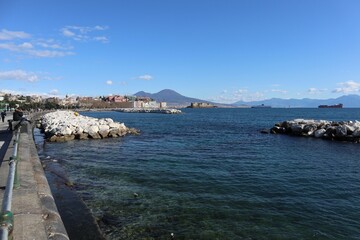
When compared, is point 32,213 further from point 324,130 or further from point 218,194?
point 324,130

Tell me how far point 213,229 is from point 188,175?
6265 millimetres

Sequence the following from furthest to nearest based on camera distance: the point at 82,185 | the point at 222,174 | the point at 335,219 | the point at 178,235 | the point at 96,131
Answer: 1. the point at 96,131
2. the point at 222,174
3. the point at 82,185
4. the point at 335,219
5. the point at 178,235

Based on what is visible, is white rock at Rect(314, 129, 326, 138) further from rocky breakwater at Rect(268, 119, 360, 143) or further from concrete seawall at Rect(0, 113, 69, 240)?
concrete seawall at Rect(0, 113, 69, 240)

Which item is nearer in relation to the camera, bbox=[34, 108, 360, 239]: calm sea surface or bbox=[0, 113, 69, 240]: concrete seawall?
bbox=[0, 113, 69, 240]: concrete seawall

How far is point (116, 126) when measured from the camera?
34.4 metres

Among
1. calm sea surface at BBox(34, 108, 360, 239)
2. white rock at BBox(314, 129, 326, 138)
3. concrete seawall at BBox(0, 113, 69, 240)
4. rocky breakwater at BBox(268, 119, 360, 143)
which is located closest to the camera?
concrete seawall at BBox(0, 113, 69, 240)

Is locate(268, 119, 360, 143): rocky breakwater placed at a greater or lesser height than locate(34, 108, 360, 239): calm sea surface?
greater

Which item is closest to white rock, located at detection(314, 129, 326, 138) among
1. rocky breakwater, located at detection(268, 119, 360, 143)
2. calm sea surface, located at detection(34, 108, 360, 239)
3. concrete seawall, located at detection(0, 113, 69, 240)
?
rocky breakwater, located at detection(268, 119, 360, 143)

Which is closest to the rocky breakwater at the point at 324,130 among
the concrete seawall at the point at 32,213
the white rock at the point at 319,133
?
the white rock at the point at 319,133

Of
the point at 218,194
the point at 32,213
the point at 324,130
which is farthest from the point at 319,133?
the point at 32,213

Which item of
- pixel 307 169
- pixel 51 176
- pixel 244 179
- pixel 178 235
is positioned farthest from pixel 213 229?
pixel 307 169

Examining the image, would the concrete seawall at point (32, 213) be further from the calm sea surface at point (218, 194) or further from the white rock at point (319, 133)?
the white rock at point (319, 133)

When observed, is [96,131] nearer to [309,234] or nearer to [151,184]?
[151,184]

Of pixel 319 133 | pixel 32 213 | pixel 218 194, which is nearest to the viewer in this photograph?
pixel 32 213
